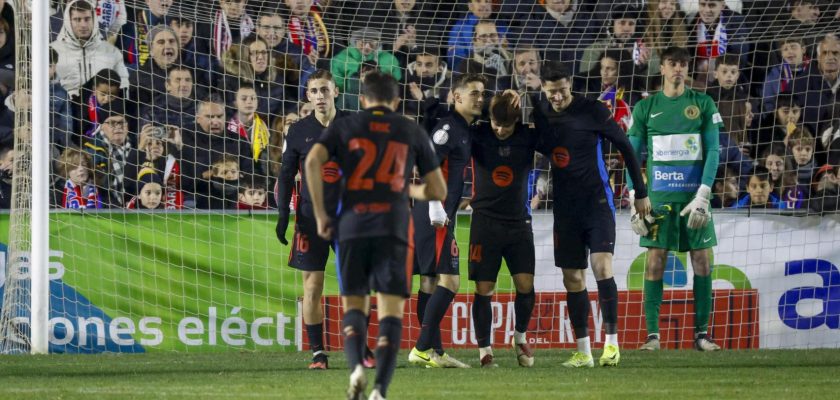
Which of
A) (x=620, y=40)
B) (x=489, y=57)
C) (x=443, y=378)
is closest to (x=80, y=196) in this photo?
(x=489, y=57)

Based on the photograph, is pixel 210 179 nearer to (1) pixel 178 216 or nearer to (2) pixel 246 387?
(1) pixel 178 216

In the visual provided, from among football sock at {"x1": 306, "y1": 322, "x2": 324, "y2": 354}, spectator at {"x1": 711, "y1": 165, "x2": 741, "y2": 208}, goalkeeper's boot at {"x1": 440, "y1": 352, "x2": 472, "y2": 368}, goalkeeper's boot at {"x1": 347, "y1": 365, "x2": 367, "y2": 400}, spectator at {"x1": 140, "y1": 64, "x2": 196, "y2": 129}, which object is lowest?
goalkeeper's boot at {"x1": 440, "y1": 352, "x2": 472, "y2": 368}

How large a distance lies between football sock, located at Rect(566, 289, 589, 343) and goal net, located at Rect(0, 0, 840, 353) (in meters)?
1.61

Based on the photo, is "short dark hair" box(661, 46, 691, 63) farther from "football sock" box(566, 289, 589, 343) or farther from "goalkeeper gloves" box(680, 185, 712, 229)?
"football sock" box(566, 289, 589, 343)

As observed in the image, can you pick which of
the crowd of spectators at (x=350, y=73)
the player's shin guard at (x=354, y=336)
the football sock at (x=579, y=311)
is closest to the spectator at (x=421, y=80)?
the crowd of spectators at (x=350, y=73)

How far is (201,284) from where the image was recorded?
10305 millimetres

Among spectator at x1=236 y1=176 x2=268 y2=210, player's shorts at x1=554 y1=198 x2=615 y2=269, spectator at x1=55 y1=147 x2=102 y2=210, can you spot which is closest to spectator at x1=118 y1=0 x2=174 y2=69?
spectator at x1=55 y1=147 x2=102 y2=210

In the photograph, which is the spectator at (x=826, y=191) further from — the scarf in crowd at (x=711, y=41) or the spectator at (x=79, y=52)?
the spectator at (x=79, y=52)

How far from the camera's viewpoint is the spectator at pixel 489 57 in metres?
12.4

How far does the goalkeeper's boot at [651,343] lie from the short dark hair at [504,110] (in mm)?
2589

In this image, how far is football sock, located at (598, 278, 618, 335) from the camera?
8.62 meters

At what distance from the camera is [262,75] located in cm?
1180

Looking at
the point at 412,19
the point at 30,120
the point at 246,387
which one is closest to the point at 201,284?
the point at 30,120

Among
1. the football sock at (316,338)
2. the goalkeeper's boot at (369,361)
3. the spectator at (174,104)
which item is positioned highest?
the spectator at (174,104)
